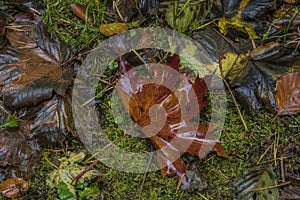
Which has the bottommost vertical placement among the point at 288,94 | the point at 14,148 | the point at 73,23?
the point at 14,148

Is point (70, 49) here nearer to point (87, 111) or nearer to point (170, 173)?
point (87, 111)

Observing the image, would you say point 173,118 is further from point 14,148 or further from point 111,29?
point 14,148

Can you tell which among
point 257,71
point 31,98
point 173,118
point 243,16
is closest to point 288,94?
point 257,71

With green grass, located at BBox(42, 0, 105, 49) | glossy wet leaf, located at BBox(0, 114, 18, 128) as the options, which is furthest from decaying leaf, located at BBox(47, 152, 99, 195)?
green grass, located at BBox(42, 0, 105, 49)

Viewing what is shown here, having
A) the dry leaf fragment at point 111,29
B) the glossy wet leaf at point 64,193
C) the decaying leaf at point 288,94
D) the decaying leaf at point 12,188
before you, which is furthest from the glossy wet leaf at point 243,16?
the decaying leaf at point 12,188

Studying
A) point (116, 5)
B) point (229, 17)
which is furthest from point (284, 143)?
point (116, 5)

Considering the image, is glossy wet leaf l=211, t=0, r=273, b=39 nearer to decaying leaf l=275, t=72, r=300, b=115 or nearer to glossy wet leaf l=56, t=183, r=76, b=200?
decaying leaf l=275, t=72, r=300, b=115
